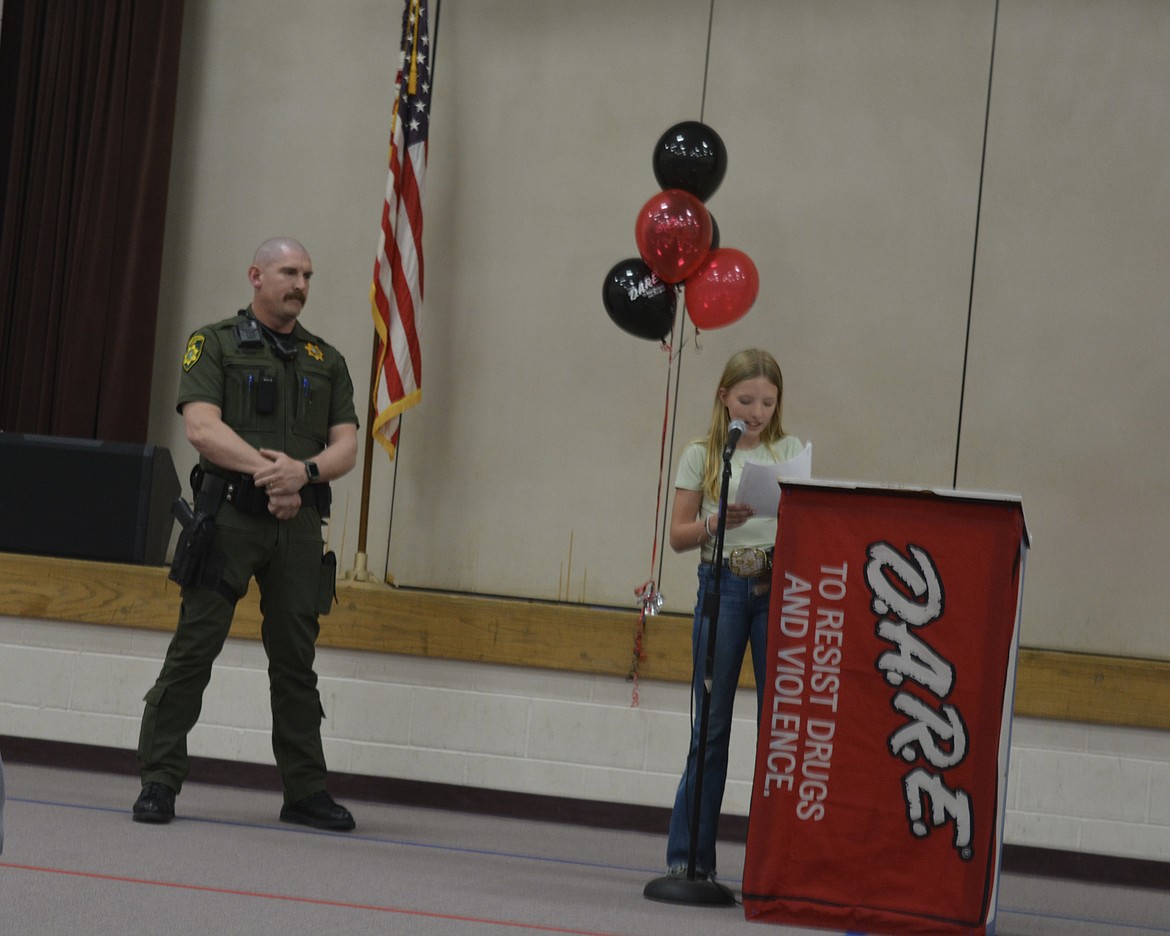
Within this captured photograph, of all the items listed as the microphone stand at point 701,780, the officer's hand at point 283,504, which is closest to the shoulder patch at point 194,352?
the officer's hand at point 283,504

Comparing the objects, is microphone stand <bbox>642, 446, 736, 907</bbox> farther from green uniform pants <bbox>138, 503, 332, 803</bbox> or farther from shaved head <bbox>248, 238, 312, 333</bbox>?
shaved head <bbox>248, 238, 312, 333</bbox>

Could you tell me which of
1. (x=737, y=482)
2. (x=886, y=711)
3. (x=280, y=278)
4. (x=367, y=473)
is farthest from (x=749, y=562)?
(x=367, y=473)

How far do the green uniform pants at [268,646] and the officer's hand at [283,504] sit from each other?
2.5 inches

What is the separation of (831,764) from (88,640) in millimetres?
2763

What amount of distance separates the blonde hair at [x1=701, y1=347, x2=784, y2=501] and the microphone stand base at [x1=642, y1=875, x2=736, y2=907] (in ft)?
2.86

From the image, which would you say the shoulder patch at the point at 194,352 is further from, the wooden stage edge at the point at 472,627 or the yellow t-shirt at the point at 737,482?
the yellow t-shirt at the point at 737,482

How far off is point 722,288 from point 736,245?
3.07 ft

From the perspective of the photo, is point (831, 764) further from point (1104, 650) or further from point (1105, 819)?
point (1104, 650)

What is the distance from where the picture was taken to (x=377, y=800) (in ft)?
14.3

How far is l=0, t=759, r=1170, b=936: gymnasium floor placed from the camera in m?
2.49

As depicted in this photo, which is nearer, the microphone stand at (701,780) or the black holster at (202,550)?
the microphone stand at (701,780)

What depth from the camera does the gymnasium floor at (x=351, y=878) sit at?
2.49 meters

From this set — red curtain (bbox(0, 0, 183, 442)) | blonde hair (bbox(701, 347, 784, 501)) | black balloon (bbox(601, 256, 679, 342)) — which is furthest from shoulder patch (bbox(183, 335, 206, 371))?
red curtain (bbox(0, 0, 183, 442))

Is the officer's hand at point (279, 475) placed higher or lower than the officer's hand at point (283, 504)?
higher
